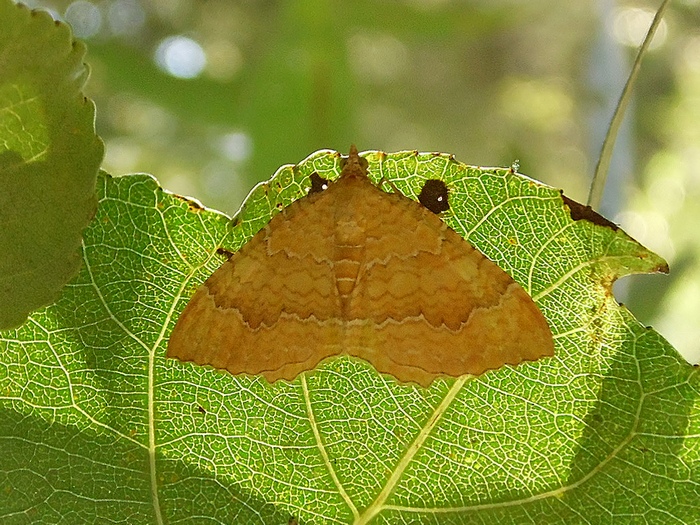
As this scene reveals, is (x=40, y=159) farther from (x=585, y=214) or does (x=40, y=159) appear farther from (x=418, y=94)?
(x=418, y=94)

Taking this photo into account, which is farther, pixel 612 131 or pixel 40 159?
pixel 612 131

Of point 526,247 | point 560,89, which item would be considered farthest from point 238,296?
point 560,89

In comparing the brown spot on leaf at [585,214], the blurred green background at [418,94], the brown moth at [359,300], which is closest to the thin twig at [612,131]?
the brown spot on leaf at [585,214]

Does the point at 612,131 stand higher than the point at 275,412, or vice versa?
the point at 612,131

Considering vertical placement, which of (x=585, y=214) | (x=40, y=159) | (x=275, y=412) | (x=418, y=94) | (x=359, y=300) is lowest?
(x=418, y=94)

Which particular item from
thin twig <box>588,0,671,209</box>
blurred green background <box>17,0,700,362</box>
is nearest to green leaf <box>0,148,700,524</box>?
thin twig <box>588,0,671,209</box>

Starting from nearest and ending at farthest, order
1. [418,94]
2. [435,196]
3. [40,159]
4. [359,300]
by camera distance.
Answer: [40,159] → [435,196] → [359,300] → [418,94]

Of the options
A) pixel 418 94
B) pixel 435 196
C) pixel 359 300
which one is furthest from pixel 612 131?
pixel 418 94
